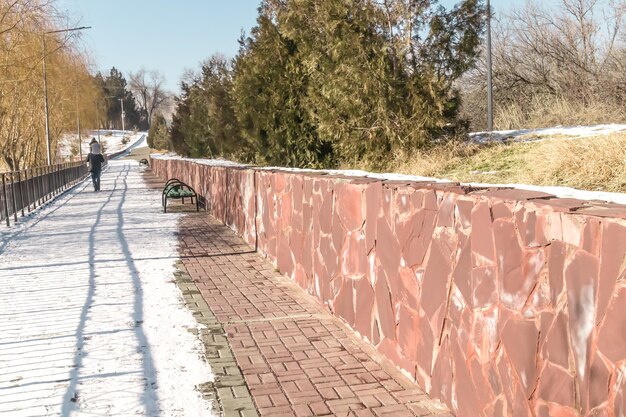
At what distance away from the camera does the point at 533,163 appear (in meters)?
8.30

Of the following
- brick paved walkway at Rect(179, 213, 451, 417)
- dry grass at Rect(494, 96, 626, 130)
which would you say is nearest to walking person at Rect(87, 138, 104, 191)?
dry grass at Rect(494, 96, 626, 130)

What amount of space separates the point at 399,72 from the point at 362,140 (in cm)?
146

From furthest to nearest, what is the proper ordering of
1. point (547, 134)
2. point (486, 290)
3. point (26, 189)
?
point (26, 189)
point (547, 134)
point (486, 290)

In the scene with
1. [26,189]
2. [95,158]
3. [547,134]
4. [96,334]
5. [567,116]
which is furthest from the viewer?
[95,158]

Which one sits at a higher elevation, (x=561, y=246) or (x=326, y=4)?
(x=326, y=4)

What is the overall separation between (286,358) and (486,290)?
6.88 ft

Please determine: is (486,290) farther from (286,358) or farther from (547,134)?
(547,134)

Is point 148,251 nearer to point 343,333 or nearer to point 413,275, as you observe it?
point 343,333

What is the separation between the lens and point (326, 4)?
12305 mm

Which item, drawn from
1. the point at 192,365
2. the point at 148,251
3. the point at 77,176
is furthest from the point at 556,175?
the point at 77,176

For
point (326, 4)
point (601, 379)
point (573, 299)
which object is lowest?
point (601, 379)

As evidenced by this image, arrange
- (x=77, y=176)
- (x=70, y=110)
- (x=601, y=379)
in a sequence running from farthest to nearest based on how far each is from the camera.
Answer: (x=70, y=110) → (x=77, y=176) → (x=601, y=379)

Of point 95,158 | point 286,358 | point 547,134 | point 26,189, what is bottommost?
point 286,358

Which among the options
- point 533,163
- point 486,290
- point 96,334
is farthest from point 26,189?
point 486,290
